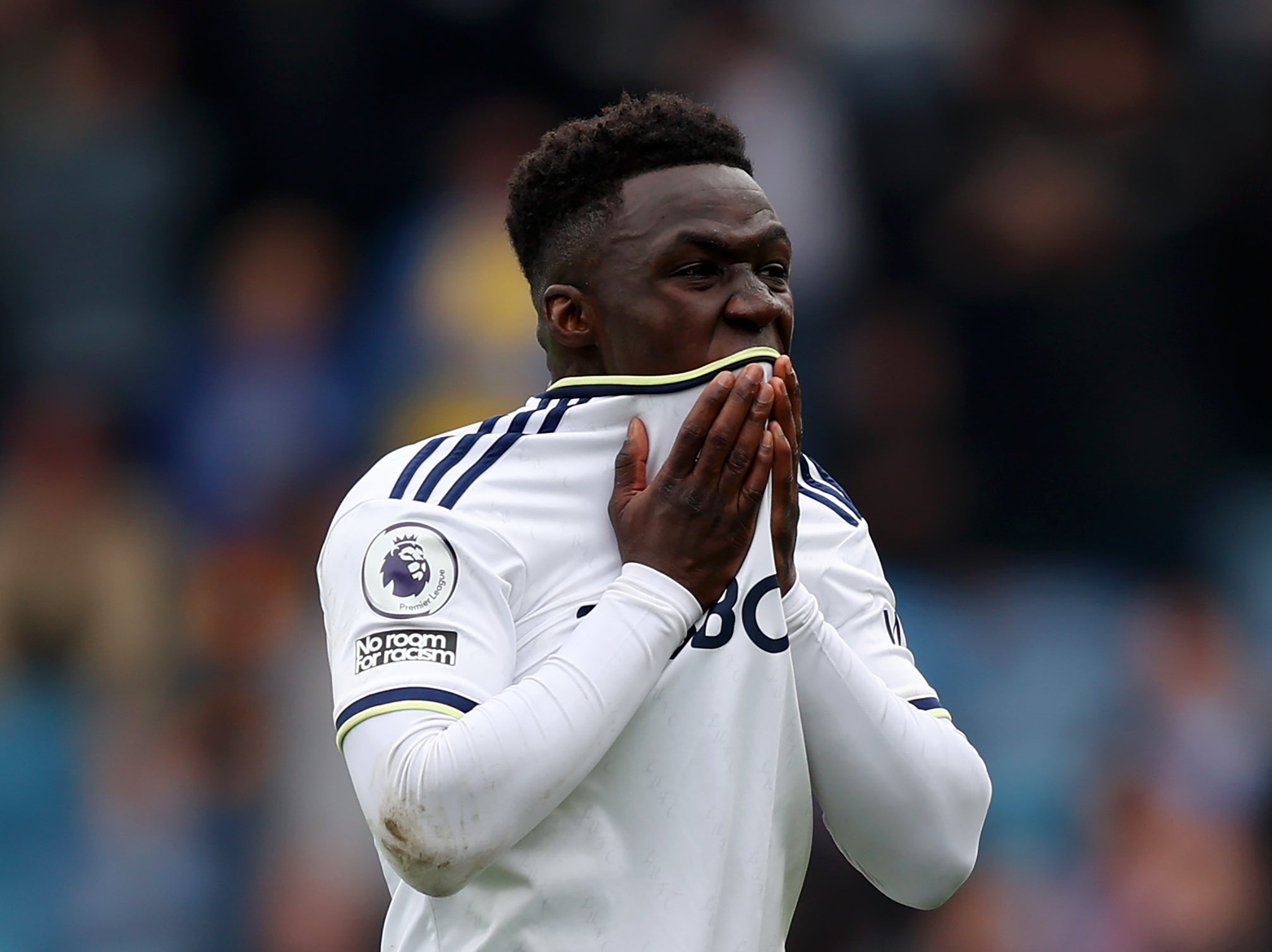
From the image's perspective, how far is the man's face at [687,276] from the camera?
2.67m

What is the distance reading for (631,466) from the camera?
8.65 feet

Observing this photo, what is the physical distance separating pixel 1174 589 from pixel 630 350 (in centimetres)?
516

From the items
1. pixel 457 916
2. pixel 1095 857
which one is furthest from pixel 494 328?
pixel 457 916

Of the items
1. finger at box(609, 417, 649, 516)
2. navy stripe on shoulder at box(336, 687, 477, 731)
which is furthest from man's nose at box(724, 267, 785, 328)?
navy stripe on shoulder at box(336, 687, 477, 731)

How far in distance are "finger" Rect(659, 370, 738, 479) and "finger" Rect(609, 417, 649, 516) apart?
72 mm

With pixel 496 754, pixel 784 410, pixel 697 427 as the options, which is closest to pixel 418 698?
pixel 496 754

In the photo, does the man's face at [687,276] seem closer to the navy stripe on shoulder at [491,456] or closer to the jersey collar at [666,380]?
the jersey collar at [666,380]

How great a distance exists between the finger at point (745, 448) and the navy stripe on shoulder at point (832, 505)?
A: 0.37m

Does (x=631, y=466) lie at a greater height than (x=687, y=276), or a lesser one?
lesser

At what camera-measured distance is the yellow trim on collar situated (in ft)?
8.63

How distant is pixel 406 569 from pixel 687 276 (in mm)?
599

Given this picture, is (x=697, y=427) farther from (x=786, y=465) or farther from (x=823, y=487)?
(x=823, y=487)

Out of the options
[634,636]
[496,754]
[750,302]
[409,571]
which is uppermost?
[750,302]

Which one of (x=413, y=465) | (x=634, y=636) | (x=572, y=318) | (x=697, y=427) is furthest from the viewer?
(x=572, y=318)
